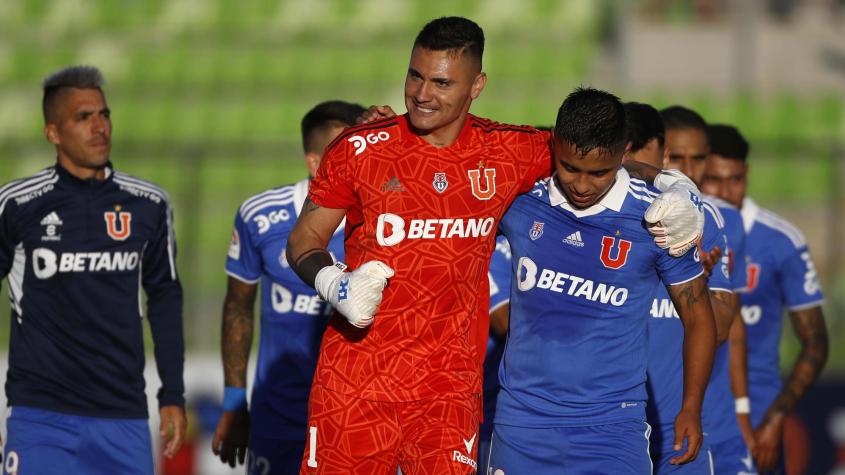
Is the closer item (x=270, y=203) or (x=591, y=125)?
(x=591, y=125)

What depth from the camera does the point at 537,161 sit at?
5293 millimetres

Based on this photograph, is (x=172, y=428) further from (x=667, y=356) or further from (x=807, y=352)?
(x=807, y=352)

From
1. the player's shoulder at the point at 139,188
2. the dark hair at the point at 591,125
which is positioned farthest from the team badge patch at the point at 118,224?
the dark hair at the point at 591,125

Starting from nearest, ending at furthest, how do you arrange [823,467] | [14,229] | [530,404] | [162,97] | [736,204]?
[530,404]
[14,229]
[736,204]
[823,467]
[162,97]

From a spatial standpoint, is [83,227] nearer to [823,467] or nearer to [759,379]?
[759,379]

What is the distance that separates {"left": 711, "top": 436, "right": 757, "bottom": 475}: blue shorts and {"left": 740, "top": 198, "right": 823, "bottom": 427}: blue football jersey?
976mm

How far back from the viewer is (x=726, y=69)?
19969mm

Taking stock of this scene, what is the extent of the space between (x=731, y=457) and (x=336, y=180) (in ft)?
9.69

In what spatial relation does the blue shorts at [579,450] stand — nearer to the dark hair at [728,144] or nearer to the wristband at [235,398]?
the wristband at [235,398]

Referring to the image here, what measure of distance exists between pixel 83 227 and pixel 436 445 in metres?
2.43

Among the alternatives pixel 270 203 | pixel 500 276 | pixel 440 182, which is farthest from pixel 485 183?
pixel 270 203

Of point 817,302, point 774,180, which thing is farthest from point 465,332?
point 774,180

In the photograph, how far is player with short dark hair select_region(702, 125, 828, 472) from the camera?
7.61 metres

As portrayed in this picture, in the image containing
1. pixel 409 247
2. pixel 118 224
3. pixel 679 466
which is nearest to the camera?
pixel 409 247
